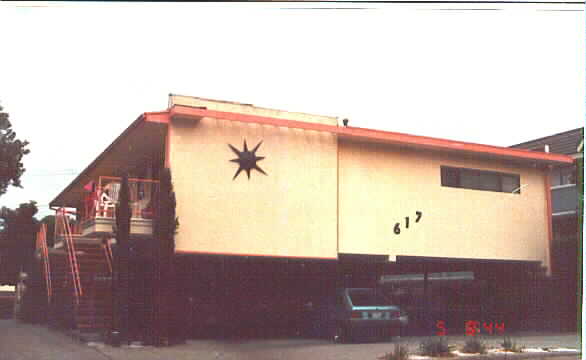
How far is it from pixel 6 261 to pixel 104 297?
3220 centimetres

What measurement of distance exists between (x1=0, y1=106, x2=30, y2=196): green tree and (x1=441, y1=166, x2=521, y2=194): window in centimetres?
1676

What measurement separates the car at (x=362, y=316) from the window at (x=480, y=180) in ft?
16.8

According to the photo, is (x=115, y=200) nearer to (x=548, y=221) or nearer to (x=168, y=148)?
(x=168, y=148)

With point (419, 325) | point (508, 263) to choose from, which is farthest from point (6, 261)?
point (508, 263)

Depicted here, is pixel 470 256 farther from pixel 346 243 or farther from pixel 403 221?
pixel 346 243

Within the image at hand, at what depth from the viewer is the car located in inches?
702

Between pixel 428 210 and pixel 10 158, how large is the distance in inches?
681

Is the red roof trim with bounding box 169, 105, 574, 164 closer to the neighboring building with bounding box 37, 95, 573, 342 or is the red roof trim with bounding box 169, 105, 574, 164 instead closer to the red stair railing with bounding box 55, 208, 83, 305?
the neighboring building with bounding box 37, 95, 573, 342

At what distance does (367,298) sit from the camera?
738 inches

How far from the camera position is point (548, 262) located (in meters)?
23.1

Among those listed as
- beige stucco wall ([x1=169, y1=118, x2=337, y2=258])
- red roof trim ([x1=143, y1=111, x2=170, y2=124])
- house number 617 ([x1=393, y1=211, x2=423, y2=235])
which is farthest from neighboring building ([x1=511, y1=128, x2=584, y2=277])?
red roof trim ([x1=143, y1=111, x2=170, y2=124])

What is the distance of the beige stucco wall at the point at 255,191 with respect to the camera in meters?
17.7

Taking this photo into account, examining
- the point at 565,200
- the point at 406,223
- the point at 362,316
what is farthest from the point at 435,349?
the point at 565,200

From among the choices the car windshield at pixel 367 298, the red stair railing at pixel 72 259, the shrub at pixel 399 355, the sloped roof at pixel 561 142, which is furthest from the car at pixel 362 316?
the sloped roof at pixel 561 142
